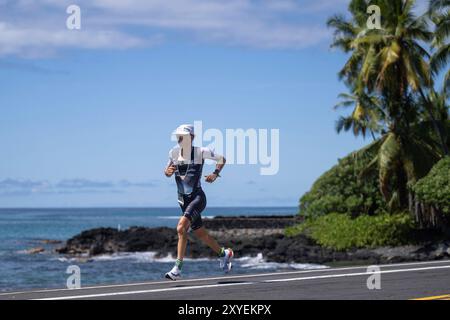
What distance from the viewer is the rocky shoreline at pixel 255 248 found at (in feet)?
119

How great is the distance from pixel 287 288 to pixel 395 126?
1153 inches

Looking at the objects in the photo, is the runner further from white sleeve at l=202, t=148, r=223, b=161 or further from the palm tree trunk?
the palm tree trunk

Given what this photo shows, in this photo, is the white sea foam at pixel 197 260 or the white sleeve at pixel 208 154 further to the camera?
the white sea foam at pixel 197 260

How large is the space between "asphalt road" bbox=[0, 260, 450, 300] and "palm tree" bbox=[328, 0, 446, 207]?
2480 centimetres

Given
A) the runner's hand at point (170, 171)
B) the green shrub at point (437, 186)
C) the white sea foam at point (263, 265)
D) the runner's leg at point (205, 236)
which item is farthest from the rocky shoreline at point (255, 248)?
the runner's hand at point (170, 171)

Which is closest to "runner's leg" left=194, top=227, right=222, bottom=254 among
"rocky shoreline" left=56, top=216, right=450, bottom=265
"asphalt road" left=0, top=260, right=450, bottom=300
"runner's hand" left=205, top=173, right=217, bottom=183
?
"asphalt road" left=0, top=260, right=450, bottom=300

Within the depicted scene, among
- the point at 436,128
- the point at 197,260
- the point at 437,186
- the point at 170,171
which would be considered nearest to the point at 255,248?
the point at 197,260

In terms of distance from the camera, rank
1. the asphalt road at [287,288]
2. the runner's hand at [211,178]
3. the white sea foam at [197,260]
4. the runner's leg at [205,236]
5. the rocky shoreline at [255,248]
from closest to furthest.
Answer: the asphalt road at [287,288] → the runner's hand at [211,178] → the runner's leg at [205,236] → the rocky shoreline at [255,248] → the white sea foam at [197,260]

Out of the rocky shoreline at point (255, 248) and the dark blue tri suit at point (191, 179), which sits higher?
the dark blue tri suit at point (191, 179)

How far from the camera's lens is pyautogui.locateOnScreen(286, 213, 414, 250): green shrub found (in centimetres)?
3784

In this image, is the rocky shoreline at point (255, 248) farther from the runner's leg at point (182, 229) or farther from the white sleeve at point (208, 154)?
the white sleeve at point (208, 154)

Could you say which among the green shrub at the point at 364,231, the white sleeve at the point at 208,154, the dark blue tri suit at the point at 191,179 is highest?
the white sleeve at the point at 208,154

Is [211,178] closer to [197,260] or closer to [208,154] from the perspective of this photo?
[208,154]

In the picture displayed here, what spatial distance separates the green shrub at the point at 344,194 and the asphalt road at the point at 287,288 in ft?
101
